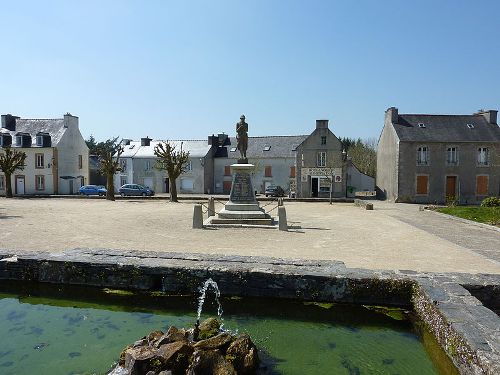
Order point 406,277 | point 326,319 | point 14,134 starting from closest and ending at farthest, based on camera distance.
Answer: point 326,319
point 406,277
point 14,134

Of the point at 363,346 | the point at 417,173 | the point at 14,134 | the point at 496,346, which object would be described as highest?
the point at 14,134

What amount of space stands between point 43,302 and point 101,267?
3.14ft

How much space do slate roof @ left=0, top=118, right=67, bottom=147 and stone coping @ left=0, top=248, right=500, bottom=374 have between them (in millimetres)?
35545

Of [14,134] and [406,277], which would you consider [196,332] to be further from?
[14,134]

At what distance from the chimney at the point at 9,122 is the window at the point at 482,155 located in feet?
142

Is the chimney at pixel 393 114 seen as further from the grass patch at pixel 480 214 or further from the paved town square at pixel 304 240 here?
the paved town square at pixel 304 240

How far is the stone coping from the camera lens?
5.28m

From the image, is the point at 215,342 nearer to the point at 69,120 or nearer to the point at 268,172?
the point at 268,172

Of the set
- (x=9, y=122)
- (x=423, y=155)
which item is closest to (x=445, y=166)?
(x=423, y=155)

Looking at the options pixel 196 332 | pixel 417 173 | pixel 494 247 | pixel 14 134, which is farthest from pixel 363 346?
pixel 14 134

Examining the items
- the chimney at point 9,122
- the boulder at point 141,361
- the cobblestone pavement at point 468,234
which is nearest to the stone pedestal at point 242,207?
the cobblestone pavement at point 468,234

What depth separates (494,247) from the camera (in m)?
10.4

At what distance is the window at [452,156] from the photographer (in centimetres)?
3212

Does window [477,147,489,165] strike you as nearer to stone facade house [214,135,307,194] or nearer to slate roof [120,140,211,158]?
stone facade house [214,135,307,194]
